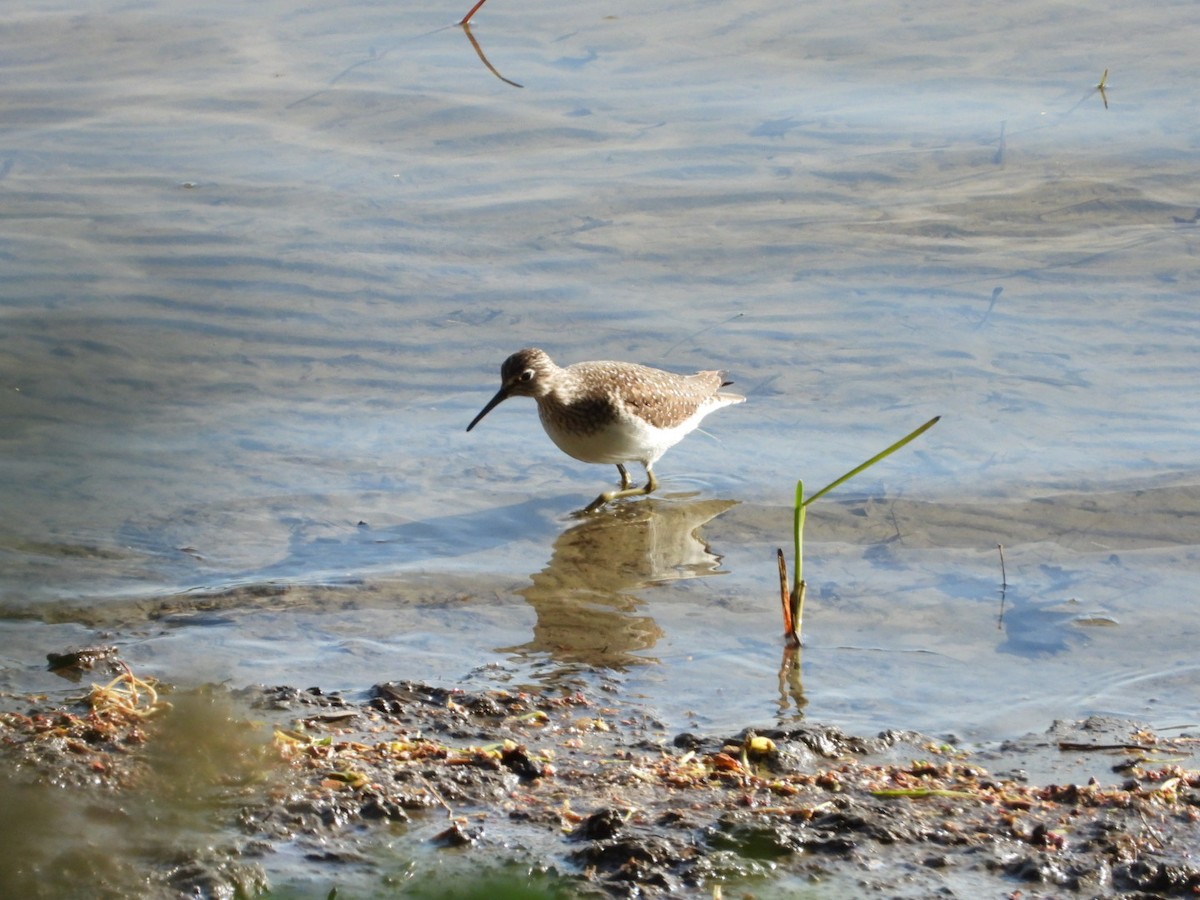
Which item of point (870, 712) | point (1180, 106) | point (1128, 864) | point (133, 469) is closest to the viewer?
point (133, 469)

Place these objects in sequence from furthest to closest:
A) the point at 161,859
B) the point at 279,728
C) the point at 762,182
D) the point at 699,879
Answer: the point at 762,182 → the point at 279,728 → the point at 699,879 → the point at 161,859

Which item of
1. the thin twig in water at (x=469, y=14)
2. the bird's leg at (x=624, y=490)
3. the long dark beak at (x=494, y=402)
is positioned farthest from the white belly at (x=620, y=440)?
the thin twig in water at (x=469, y=14)

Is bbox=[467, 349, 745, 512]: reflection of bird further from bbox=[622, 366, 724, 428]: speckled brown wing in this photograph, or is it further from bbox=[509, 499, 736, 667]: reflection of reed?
bbox=[509, 499, 736, 667]: reflection of reed

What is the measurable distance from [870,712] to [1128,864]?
5.05 feet

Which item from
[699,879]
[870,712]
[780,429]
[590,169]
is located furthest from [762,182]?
[699,879]

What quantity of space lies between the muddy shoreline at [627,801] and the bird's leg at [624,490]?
268 cm

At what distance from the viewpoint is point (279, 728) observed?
4336mm

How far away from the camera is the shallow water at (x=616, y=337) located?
558cm

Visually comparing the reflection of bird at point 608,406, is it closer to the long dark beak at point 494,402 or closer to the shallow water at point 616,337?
the long dark beak at point 494,402

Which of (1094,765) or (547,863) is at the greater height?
(547,863)

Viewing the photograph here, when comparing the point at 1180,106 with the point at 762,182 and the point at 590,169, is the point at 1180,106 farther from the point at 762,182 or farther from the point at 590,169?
the point at 590,169

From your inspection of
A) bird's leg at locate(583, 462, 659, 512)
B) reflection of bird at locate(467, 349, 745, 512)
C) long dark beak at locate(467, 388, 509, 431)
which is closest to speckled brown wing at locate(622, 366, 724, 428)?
reflection of bird at locate(467, 349, 745, 512)

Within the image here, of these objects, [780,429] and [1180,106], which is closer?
[780,429]

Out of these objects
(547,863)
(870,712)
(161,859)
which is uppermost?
(161,859)
